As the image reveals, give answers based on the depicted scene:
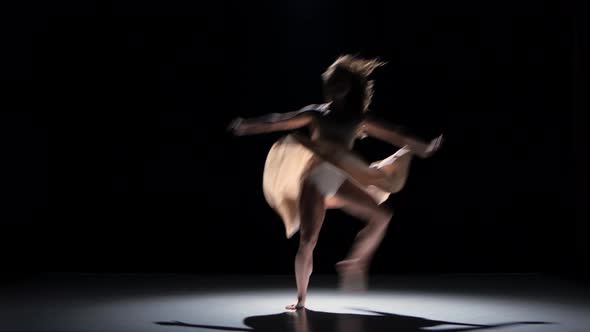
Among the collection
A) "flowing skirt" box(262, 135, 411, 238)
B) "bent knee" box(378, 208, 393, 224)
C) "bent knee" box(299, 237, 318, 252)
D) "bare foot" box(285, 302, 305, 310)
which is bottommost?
"bare foot" box(285, 302, 305, 310)

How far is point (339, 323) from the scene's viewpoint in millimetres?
3307

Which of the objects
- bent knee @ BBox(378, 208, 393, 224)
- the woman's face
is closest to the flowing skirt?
bent knee @ BBox(378, 208, 393, 224)

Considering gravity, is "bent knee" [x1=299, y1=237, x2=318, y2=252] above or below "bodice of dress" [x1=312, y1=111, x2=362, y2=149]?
below

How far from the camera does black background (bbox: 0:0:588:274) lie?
18.4ft

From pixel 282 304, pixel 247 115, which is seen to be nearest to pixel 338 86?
pixel 282 304

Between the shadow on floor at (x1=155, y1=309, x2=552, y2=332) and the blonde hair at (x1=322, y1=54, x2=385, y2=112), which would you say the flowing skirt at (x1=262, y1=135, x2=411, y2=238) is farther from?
the shadow on floor at (x1=155, y1=309, x2=552, y2=332)

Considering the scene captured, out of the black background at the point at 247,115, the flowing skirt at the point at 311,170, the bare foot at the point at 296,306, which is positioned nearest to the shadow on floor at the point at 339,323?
the bare foot at the point at 296,306

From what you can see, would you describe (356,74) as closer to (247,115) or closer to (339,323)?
(339,323)

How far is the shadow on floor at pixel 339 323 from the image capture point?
315 centimetres

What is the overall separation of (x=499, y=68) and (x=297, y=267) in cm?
274

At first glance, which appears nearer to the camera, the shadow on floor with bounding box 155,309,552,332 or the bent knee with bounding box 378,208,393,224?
the shadow on floor with bounding box 155,309,552,332

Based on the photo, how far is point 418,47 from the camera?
5.61m

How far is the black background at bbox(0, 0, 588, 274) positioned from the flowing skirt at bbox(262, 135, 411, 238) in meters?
1.76

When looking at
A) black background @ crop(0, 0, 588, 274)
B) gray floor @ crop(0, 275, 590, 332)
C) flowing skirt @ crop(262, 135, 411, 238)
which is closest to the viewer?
gray floor @ crop(0, 275, 590, 332)
